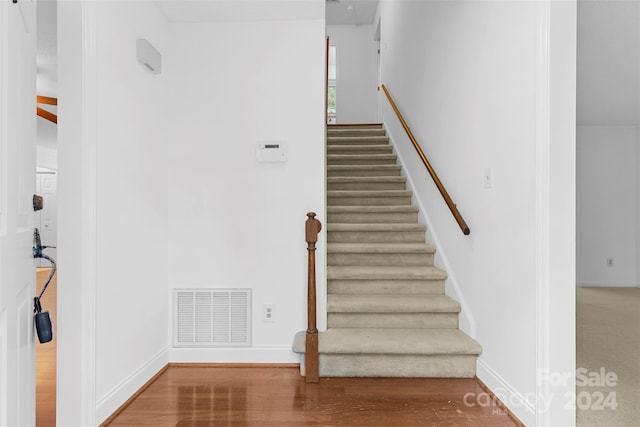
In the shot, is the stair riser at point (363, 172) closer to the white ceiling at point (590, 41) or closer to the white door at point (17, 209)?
the white ceiling at point (590, 41)

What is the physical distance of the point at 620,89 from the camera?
4652mm

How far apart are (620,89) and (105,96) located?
17.7 feet

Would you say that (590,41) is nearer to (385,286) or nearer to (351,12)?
(385,286)

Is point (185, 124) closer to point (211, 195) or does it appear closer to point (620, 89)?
point (211, 195)

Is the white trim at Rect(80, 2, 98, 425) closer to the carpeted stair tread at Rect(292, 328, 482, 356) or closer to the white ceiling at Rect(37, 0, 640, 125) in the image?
the white ceiling at Rect(37, 0, 640, 125)

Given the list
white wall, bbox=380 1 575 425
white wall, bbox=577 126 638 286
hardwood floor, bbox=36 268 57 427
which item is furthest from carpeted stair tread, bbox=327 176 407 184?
white wall, bbox=577 126 638 286

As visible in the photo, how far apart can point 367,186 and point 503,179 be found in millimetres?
2249

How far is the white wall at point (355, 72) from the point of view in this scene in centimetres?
776

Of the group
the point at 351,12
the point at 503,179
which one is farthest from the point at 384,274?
the point at 351,12

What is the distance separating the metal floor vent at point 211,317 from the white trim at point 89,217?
0.89 meters

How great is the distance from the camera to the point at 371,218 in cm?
382

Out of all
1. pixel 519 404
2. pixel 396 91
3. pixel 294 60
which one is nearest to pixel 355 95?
pixel 396 91

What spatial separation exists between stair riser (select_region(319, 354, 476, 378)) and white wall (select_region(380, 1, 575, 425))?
8.9 inches

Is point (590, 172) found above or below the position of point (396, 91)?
below
